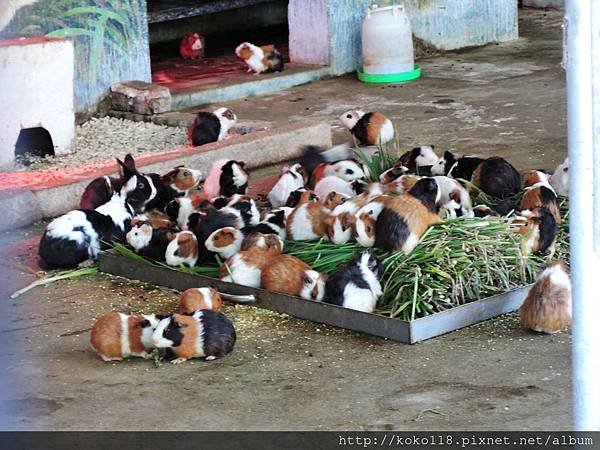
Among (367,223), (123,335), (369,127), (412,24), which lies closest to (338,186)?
(367,223)

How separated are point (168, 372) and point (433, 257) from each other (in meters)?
1.39

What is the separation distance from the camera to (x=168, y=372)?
5.05m

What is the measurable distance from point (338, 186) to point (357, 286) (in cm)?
149

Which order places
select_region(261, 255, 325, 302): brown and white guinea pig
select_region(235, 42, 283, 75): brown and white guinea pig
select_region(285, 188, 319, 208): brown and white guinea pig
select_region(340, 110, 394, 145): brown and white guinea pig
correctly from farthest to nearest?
1. select_region(235, 42, 283, 75): brown and white guinea pig
2. select_region(340, 110, 394, 145): brown and white guinea pig
3. select_region(285, 188, 319, 208): brown and white guinea pig
4. select_region(261, 255, 325, 302): brown and white guinea pig

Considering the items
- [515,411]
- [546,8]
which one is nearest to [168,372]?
Result: [515,411]

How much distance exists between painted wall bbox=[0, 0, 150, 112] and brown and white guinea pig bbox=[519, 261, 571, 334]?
5663 millimetres

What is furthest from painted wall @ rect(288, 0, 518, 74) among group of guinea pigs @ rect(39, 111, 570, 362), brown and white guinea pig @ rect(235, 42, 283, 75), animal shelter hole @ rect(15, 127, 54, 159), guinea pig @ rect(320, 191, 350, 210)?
guinea pig @ rect(320, 191, 350, 210)

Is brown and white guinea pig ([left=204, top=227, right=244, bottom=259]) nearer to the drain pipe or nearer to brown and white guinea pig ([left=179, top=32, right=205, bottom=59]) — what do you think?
the drain pipe

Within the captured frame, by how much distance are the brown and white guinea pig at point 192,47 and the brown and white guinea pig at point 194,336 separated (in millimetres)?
7811

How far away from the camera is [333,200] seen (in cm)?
630

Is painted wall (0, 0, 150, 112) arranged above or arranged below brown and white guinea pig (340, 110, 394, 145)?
above

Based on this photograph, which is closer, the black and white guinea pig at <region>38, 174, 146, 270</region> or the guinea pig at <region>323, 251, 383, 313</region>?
the guinea pig at <region>323, 251, 383, 313</region>

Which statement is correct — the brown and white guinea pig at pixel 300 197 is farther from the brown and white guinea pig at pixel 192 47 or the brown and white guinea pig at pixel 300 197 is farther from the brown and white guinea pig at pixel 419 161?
the brown and white guinea pig at pixel 192 47

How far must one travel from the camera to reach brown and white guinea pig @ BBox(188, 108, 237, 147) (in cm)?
873
